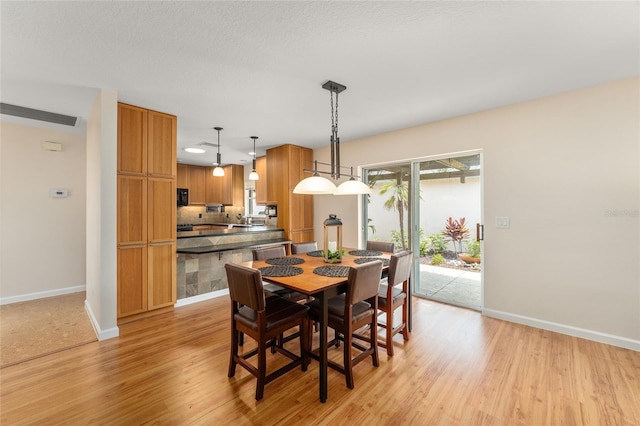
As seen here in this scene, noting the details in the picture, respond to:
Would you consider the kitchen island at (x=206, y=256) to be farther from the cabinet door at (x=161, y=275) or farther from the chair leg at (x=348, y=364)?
the chair leg at (x=348, y=364)

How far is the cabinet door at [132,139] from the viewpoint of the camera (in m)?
3.10

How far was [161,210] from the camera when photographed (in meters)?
3.41

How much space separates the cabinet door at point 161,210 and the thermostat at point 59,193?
2.20 m

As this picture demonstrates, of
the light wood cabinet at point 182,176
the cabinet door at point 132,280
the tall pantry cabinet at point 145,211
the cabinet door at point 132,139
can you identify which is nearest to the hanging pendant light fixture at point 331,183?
the tall pantry cabinet at point 145,211

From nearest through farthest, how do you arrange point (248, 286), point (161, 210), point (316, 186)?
point (248, 286), point (316, 186), point (161, 210)

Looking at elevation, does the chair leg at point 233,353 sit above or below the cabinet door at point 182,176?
below

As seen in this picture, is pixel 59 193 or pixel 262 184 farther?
pixel 262 184

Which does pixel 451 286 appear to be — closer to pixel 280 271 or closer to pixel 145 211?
pixel 280 271

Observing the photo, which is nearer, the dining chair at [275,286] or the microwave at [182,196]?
the dining chair at [275,286]

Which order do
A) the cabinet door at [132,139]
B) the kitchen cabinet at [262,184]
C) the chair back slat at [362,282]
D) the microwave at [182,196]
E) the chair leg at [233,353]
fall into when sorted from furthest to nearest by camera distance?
the microwave at [182,196] → the kitchen cabinet at [262,184] → the cabinet door at [132,139] → the chair leg at [233,353] → the chair back slat at [362,282]

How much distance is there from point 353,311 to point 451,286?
104 inches

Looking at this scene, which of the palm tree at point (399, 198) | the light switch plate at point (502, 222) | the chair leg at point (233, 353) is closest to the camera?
the chair leg at point (233, 353)

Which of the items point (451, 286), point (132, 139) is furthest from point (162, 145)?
point (451, 286)

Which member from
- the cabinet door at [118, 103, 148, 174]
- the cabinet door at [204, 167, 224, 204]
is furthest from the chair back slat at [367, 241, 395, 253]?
the cabinet door at [204, 167, 224, 204]
